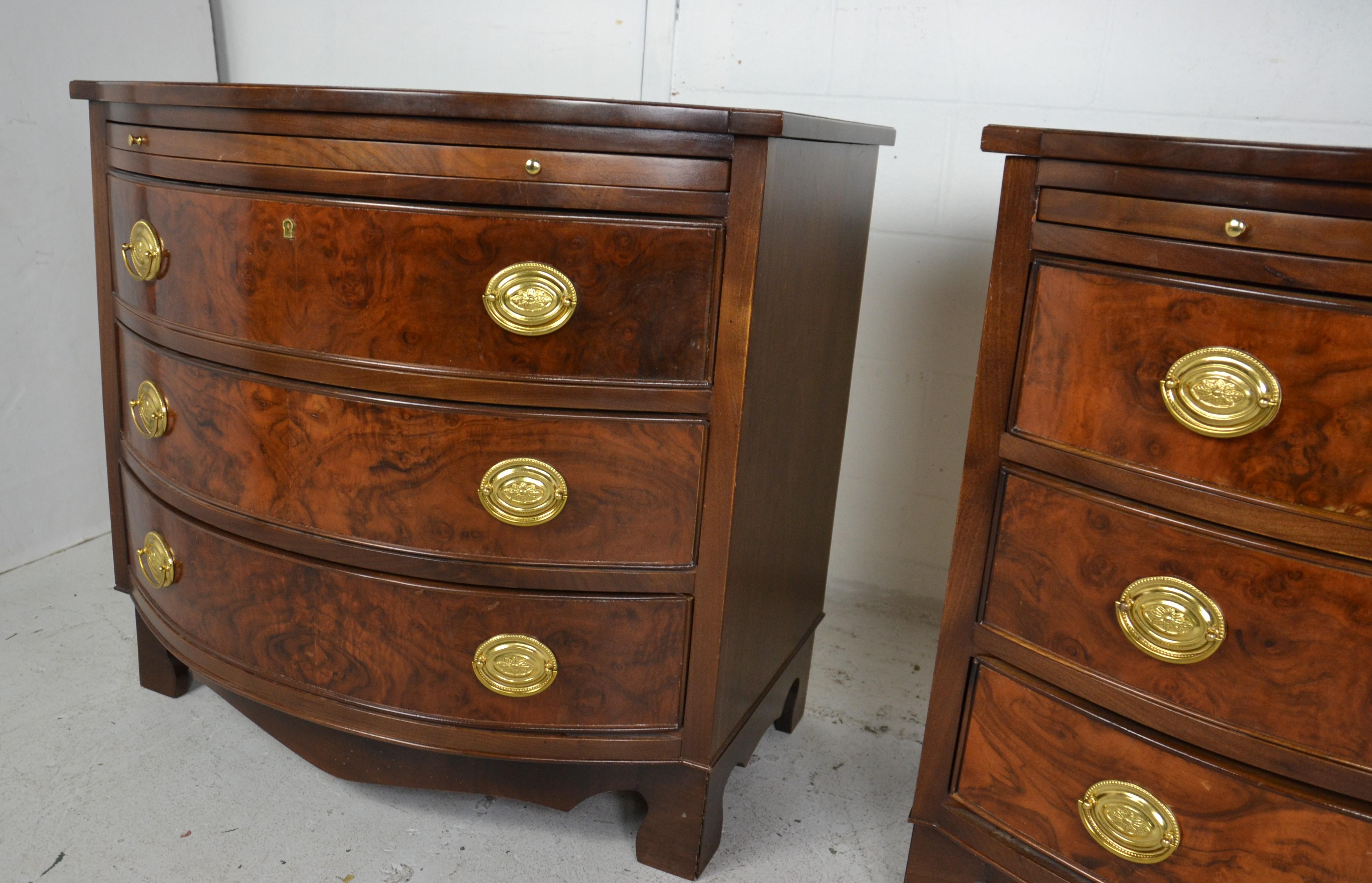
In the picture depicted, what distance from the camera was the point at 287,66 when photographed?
2447mm

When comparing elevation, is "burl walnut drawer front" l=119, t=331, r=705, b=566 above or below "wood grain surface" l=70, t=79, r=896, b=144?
below

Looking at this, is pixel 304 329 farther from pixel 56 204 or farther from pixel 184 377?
pixel 56 204

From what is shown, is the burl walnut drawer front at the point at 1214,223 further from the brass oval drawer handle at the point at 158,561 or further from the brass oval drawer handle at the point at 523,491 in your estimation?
the brass oval drawer handle at the point at 158,561

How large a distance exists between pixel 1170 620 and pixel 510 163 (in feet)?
2.81

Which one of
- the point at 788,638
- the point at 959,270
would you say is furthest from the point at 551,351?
the point at 959,270

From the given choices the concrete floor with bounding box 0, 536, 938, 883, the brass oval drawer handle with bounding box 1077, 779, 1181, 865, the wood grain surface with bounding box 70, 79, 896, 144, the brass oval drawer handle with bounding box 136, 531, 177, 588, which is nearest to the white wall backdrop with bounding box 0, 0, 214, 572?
the concrete floor with bounding box 0, 536, 938, 883

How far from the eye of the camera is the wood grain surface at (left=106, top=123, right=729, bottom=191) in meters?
1.13

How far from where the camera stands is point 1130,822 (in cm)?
112

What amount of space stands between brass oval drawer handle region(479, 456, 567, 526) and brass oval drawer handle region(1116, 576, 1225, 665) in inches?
25.6

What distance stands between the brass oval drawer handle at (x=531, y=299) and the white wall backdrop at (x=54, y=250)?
4.92 feet

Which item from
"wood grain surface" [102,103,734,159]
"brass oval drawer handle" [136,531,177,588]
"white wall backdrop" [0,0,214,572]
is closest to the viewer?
"wood grain surface" [102,103,734,159]

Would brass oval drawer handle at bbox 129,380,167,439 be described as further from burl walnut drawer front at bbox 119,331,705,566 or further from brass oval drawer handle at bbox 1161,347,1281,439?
brass oval drawer handle at bbox 1161,347,1281,439

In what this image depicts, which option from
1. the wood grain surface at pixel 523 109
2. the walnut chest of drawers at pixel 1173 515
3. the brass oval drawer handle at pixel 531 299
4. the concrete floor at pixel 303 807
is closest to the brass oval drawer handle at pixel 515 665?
the concrete floor at pixel 303 807

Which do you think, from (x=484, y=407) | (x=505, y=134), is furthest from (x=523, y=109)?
(x=484, y=407)
